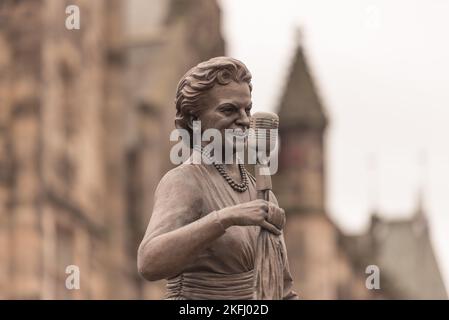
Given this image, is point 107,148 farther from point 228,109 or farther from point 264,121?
point 264,121

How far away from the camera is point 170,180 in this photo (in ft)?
30.9

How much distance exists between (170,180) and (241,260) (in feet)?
1.79

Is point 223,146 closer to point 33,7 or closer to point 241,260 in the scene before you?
point 241,260

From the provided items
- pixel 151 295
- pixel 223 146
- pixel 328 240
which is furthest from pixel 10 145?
pixel 223 146

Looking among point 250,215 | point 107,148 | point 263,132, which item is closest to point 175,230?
point 250,215

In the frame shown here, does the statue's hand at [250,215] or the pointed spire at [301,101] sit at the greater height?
the pointed spire at [301,101]

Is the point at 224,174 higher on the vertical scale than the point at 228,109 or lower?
lower

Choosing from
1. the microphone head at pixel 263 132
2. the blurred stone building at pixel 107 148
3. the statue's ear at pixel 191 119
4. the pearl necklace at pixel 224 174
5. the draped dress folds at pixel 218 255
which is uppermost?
the blurred stone building at pixel 107 148

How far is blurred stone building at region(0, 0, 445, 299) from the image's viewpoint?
3647 cm

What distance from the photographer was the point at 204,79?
31.0 feet

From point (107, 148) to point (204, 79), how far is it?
1410 inches

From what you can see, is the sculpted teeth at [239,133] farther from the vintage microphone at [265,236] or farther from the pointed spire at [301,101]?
the pointed spire at [301,101]

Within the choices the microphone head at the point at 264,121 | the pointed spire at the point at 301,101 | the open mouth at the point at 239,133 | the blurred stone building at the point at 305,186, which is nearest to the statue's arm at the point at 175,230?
the open mouth at the point at 239,133

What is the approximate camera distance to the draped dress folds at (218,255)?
30.1ft
